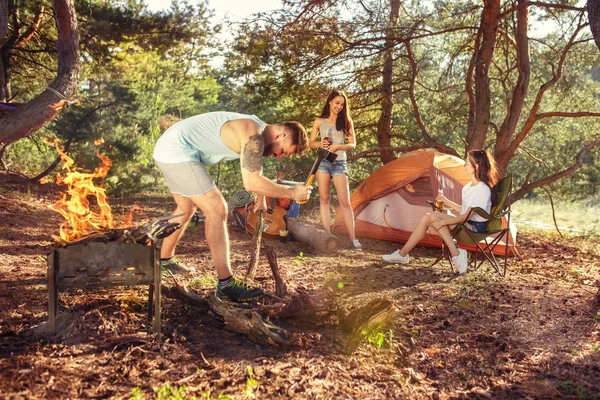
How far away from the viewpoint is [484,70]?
25.8ft

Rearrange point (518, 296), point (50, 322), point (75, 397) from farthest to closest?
point (518, 296), point (50, 322), point (75, 397)

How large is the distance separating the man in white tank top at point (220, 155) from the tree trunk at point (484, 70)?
536 centimetres

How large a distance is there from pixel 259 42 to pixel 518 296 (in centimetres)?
601

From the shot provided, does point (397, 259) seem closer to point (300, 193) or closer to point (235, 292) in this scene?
point (300, 193)

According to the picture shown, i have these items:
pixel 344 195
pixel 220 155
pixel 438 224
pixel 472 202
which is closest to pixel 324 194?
pixel 344 195

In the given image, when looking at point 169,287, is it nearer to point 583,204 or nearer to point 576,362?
point 576,362

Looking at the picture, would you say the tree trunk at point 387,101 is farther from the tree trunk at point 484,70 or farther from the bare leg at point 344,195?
the bare leg at point 344,195

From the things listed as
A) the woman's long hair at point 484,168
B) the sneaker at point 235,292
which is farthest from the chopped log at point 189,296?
the woman's long hair at point 484,168

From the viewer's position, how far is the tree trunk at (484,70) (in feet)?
25.3

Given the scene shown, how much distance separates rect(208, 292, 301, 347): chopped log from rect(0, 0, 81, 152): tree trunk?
15.2 feet

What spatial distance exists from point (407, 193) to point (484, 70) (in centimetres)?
263

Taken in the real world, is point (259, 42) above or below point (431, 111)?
above

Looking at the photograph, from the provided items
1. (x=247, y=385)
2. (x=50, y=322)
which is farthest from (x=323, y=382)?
(x=50, y=322)

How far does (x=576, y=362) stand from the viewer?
3084 mm
